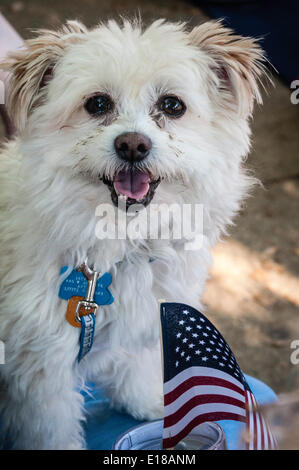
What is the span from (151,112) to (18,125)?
32 cm

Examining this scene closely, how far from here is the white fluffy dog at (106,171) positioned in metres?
1.27

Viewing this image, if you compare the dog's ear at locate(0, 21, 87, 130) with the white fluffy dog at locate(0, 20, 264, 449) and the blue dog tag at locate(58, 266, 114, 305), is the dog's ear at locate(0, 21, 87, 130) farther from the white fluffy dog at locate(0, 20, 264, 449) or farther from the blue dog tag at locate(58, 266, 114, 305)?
the blue dog tag at locate(58, 266, 114, 305)

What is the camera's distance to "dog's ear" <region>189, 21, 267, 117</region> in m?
1.33

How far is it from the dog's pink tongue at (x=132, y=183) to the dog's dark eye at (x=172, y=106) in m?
0.18

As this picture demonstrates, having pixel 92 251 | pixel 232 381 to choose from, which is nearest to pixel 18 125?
pixel 92 251

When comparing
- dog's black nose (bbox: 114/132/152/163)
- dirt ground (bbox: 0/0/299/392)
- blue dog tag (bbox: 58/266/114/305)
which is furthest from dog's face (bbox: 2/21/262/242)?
dirt ground (bbox: 0/0/299/392)

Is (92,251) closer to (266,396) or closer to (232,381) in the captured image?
(232,381)

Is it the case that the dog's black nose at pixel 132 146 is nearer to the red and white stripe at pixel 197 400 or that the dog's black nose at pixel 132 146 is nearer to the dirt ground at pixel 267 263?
the red and white stripe at pixel 197 400

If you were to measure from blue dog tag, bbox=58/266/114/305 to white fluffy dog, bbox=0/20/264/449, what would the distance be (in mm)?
28

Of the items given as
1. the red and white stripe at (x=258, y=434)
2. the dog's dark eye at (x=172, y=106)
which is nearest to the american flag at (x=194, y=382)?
the red and white stripe at (x=258, y=434)

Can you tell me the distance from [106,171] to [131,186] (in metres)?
0.07

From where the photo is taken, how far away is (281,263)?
2861mm

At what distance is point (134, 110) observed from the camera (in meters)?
1.31

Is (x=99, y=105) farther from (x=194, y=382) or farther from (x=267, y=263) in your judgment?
(x=267, y=263)
